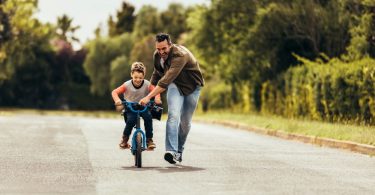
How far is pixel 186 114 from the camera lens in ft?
41.3

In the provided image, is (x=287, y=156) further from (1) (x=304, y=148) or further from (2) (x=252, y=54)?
(2) (x=252, y=54)

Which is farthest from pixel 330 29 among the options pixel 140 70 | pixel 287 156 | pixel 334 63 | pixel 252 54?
pixel 140 70

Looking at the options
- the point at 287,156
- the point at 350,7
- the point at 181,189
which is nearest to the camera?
the point at 181,189

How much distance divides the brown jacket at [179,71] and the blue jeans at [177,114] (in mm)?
117

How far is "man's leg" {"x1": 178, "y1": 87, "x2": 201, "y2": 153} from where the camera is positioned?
12477 mm

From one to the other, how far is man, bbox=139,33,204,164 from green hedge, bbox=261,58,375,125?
984 cm

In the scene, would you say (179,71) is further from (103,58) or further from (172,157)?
(103,58)

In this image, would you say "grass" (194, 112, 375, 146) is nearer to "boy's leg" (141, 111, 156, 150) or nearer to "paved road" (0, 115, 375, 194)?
"paved road" (0, 115, 375, 194)

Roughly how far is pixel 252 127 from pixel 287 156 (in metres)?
11.2

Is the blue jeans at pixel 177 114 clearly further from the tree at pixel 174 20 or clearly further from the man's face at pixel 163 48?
the tree at pixel 174 20

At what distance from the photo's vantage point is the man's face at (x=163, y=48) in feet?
39.4

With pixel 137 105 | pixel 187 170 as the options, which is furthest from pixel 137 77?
pixel 187 170

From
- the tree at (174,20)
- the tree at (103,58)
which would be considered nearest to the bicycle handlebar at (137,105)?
the tree at (103,58)

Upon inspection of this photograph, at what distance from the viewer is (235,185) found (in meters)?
9.80
